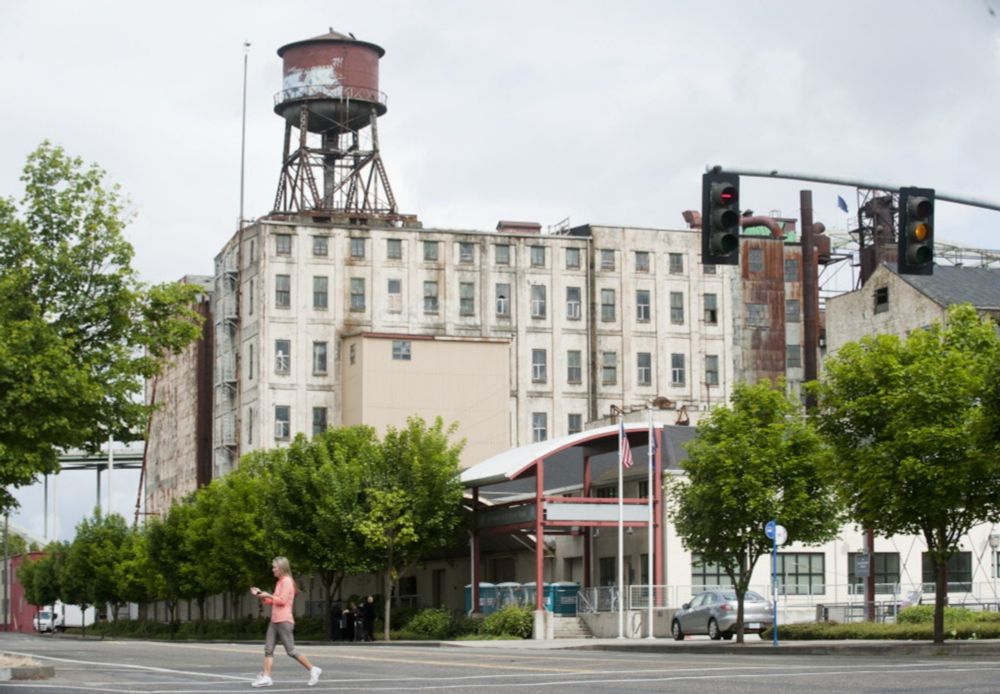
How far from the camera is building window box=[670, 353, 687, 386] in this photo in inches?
4513

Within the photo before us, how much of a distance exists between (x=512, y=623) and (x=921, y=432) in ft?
84.8

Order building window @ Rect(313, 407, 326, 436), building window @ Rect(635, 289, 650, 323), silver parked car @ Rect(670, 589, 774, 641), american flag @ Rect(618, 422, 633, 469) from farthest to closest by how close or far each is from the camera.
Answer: building window @ Rect(635, 289, 650, 323), building window @ Rect(313, 407, 326, 436), american flag @ Rect(618, 422, 633, 469), silver parked car @ Rect(670, 589, 774, 641)

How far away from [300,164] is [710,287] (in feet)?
90.7

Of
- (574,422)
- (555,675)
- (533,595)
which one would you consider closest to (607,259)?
(574,422)

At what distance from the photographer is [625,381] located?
11406cm

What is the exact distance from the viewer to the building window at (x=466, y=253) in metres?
112

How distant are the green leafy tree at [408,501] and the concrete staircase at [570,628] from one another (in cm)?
590

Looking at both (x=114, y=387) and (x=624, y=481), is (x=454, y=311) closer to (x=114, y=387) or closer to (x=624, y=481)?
(x=624, y=481)

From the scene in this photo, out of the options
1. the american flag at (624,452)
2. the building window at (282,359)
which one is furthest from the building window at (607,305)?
the american flag at (624,452)

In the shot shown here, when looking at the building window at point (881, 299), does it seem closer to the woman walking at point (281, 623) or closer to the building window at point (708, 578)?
the building window at point (708, 578)

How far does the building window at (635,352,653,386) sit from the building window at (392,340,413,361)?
16.6 metres

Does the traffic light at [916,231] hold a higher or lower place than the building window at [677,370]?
lower

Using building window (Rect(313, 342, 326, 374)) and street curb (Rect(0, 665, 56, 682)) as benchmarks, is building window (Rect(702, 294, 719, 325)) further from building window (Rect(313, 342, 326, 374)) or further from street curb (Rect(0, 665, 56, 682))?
street curb (Rect(0, 665, 56, 682))

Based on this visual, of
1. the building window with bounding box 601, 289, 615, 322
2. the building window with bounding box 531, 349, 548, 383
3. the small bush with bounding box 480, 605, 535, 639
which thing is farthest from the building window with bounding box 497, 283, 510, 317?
the small bush with bounding box 480, 605, 535, 639
